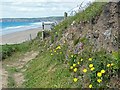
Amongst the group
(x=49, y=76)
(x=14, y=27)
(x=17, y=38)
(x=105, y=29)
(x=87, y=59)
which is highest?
(x=105, y=29)

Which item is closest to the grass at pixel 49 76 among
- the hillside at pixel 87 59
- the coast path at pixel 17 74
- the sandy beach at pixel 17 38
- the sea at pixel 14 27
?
the hillside at pixel 87 59

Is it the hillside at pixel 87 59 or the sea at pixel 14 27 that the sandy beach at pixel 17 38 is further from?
the hillside at pixel 87 59

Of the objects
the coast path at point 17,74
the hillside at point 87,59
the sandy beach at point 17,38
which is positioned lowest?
the sandy beach at point 17,38

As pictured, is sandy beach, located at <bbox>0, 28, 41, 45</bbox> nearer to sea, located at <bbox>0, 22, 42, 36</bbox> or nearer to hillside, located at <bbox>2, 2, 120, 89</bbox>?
sea, located at <bbox>0, 22, 42, 36</bbox>

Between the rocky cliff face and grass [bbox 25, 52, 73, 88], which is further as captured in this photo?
grass [bbox 25, 52, 73, 88]

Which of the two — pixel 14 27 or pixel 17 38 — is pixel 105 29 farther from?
pixel 14 27

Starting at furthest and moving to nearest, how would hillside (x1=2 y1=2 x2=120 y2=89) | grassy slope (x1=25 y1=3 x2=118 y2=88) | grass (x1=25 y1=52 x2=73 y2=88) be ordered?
1. grass (x1=25 y1=52 x2=73 y2=88)
2. grassy slope (x1=25 y1=3 x2=118 y2=88)
3. hillside (x1=2 y1=2 x2=120 y2=89)

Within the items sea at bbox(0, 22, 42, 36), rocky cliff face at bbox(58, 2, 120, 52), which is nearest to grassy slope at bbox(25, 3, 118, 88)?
rocky cliff face at bbox(58, 2, 120, 52)

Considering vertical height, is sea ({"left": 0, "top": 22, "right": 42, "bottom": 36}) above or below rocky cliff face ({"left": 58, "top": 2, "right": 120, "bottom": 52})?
below

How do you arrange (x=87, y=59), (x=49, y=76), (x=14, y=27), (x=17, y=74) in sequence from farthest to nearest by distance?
(x=14, y=27) → (x=17, y=74) → (x=49, y=76) → (x=87, y=59)

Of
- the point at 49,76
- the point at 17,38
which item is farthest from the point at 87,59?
the point at 17,38

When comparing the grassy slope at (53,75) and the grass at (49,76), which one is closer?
the grassy slope at (53,75)

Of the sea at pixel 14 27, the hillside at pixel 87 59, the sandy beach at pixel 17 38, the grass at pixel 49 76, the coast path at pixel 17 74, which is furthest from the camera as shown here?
the sea at pixel 14 27

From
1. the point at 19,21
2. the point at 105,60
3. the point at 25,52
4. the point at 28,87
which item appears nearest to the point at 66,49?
the point at 28,87
